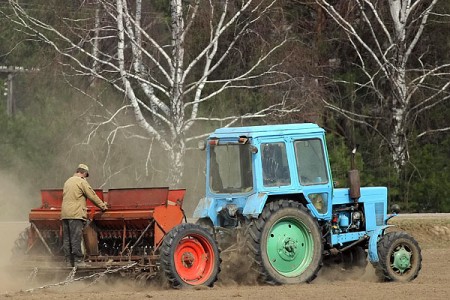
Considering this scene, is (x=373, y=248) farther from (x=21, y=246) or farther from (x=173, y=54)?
(x=173, y=54)

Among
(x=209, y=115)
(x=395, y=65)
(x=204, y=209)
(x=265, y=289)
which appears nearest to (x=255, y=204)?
(x=204, y=209)

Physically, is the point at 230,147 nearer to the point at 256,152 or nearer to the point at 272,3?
the point at 256,152

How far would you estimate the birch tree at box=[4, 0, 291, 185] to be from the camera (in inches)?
1118

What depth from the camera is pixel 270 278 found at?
1511 centimetres

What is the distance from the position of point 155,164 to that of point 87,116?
7.54 ft

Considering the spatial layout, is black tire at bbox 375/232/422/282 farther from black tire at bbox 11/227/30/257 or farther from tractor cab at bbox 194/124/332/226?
black tire at bbox 11/227/30/257

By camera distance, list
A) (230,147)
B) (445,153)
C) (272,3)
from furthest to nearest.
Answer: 1. (445,153)
2. (272,3)
3. (230,147)

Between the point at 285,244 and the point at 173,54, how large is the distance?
13.9 metres

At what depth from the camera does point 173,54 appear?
28.5 m

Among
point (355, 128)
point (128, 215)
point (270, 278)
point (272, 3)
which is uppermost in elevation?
point (272, 3)

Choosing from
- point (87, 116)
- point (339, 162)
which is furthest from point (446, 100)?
point (87, 116)

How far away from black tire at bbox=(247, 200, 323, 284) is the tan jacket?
7.83 ft

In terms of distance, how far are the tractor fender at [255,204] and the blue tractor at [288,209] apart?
1cm

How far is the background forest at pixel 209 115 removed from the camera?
1150 inches
